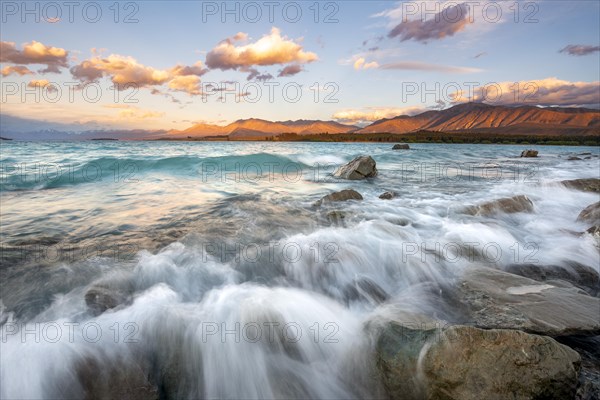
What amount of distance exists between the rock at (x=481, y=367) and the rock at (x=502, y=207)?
6.31 metres

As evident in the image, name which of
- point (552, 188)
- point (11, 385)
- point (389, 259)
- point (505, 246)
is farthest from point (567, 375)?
point (552, 188)

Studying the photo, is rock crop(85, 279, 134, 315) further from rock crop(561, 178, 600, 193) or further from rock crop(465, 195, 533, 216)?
rock crop(561, 178, 600, 193)

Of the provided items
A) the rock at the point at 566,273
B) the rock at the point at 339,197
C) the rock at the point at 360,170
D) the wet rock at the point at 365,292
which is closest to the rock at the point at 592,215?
the rock at the point at 566,273

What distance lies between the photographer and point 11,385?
2742 millimetres

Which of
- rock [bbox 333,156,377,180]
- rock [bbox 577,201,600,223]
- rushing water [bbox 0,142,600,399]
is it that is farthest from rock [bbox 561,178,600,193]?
rock [bbox 333,156,377,180]

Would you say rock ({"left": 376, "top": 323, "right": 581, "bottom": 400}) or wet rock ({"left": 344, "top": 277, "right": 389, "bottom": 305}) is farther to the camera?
wet rock ({"left": 344, "top": 277, "right": 389, "bottom": 305})

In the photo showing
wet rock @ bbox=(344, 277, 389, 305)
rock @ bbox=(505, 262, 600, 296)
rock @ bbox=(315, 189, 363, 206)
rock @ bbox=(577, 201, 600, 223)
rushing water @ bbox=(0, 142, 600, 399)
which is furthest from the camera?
rock @ bbox=(315, 189, 363, 206)

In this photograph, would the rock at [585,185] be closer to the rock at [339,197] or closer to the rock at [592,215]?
the rock at [592,215]

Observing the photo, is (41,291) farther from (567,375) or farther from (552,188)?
(552,188)

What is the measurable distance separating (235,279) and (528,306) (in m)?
3.78

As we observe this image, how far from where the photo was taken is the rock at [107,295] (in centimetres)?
387

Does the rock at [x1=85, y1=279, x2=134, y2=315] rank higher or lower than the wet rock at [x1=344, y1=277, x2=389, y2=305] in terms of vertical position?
higher

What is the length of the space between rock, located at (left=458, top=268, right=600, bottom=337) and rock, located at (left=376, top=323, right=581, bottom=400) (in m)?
0.72

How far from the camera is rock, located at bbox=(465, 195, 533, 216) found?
8.19 m
